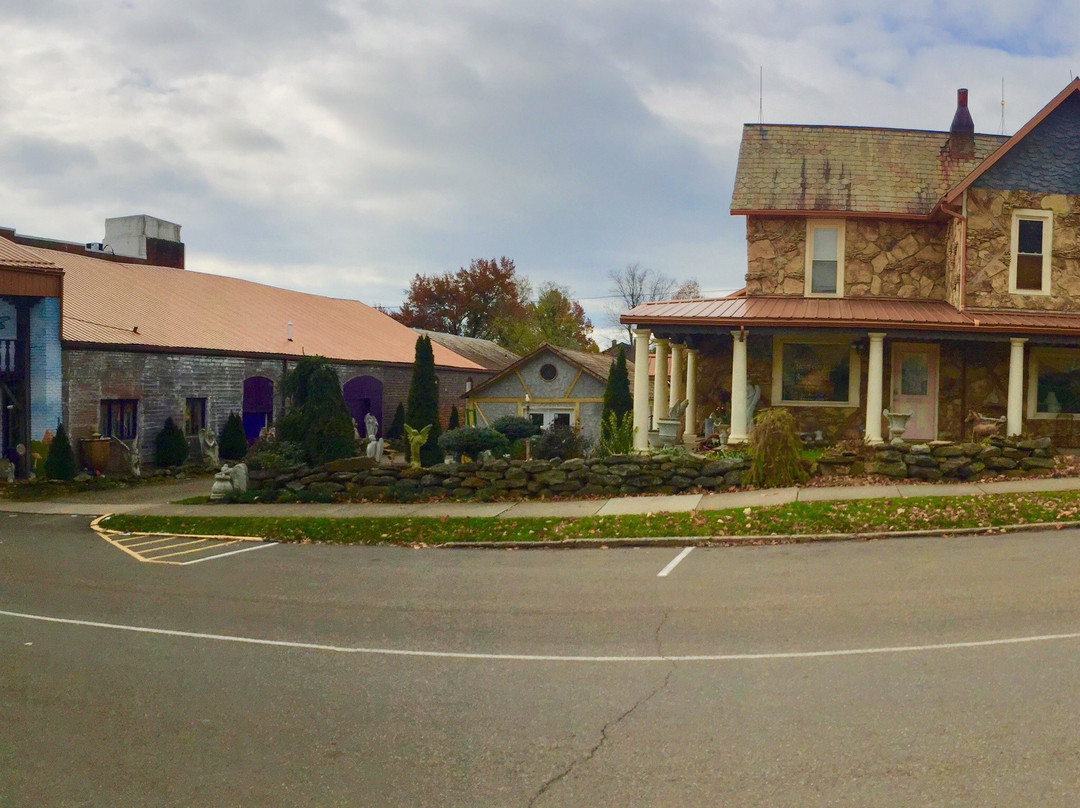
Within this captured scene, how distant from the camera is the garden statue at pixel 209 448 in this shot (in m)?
27.5

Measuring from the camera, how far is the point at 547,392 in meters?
→ 31.1

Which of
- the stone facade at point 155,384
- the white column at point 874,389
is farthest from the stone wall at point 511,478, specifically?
the stone facade at point 155,384

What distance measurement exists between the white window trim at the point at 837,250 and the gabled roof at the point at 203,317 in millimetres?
17709

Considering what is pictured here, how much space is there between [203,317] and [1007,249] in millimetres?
24396

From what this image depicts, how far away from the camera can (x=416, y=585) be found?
452 inches

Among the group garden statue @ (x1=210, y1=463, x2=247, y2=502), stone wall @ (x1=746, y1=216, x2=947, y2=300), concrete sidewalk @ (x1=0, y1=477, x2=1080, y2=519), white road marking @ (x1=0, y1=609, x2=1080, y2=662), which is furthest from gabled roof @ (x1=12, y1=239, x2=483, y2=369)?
white road marking @ (x1=0, y1=609, x2=1080, y2=662)

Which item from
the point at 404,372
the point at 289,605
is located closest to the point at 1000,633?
the point at 289,605

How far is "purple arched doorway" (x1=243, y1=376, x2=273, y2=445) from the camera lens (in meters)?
30.4

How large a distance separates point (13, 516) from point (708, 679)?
56.2 ft

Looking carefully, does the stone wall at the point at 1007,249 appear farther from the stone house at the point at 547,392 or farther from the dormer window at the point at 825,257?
the stone house at the point at 547,392

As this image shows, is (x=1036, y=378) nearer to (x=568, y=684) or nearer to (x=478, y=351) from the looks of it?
(x=568, y=684)

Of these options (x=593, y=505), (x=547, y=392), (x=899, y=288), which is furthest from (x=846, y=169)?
(x=547, y=392)

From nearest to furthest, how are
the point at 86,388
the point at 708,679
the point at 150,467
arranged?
the point at 708,679 → the point at 86,388 → the point at 150,467

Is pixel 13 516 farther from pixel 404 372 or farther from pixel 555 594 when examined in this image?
pixel 404 372
